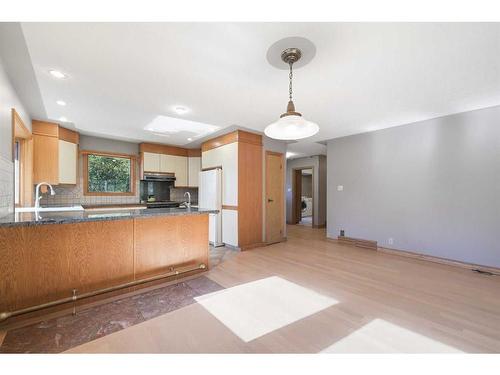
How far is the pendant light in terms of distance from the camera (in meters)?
1.66

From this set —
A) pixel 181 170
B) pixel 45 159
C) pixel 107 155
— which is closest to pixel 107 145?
pixel 107 155

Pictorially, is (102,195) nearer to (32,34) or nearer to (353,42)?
(32,34)

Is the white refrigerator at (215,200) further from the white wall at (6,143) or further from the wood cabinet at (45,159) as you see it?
the white wall at (6,143)

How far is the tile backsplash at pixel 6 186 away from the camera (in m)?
2.05

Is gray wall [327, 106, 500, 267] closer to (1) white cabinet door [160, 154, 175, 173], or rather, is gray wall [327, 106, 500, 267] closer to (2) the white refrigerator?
(2) the white refrigerator

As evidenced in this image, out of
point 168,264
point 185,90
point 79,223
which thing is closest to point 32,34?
point 185,90

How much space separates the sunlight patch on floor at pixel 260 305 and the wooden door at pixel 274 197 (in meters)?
2.20

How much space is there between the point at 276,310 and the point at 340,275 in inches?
53.3

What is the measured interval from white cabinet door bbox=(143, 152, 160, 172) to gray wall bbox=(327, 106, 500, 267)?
4.37 metres

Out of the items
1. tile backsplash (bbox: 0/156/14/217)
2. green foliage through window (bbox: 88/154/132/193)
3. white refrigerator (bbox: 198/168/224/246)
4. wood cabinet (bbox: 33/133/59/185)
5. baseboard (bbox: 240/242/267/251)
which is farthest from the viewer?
green foliage through window (bbox: 88/154/132/193)

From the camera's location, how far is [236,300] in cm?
223

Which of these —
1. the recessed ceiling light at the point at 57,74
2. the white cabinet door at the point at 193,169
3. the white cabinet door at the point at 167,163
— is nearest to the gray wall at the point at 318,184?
the white cabinet door at the point at 193,169

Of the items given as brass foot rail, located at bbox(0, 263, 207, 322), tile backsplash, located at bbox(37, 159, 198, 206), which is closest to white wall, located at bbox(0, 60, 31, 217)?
brass foot rail, located at bbox(0, 263, 207, 322)
